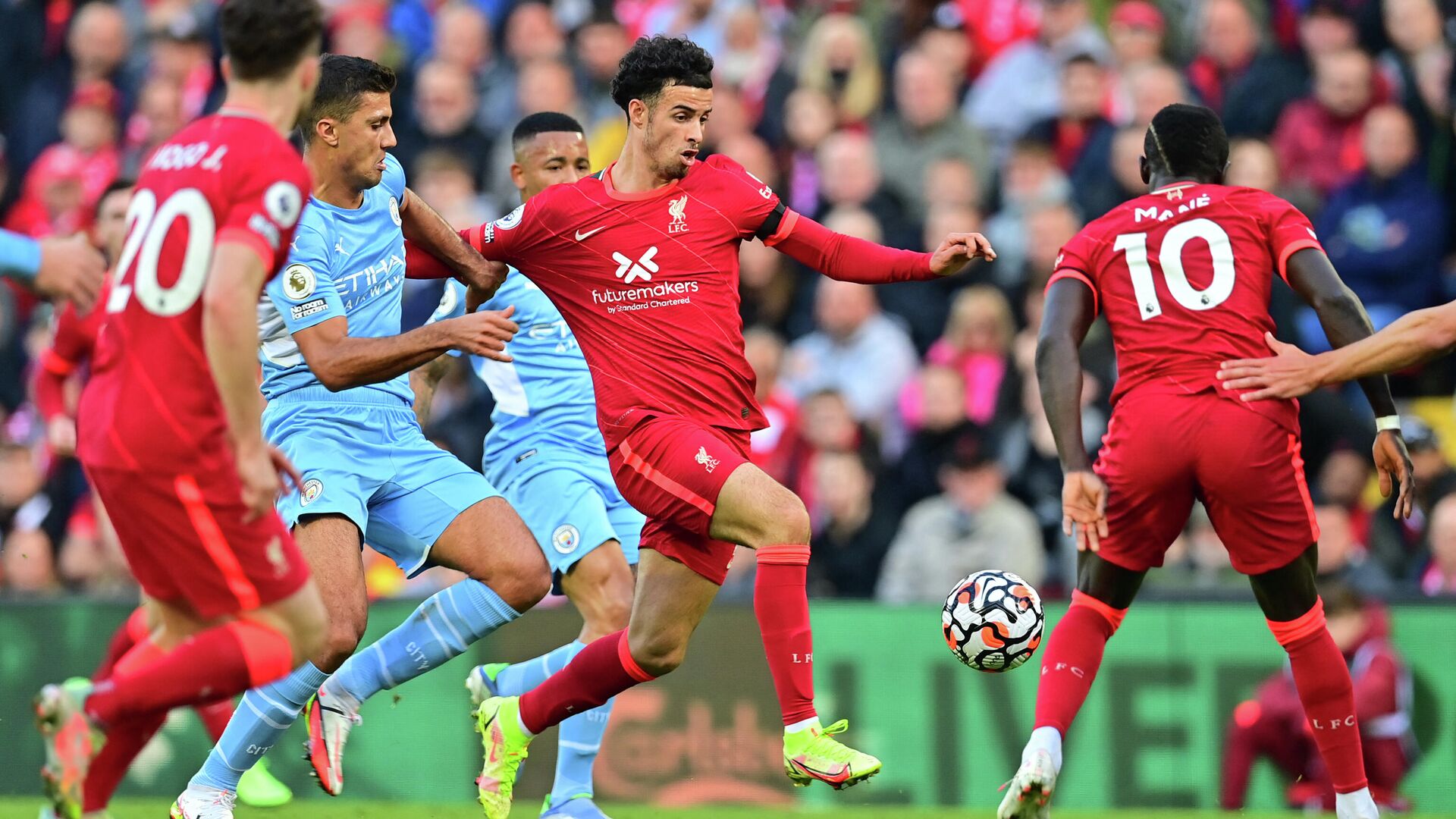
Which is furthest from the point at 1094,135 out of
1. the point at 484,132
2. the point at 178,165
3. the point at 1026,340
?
the point at 178,165

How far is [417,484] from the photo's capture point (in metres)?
7.48

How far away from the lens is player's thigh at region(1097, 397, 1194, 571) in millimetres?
6762

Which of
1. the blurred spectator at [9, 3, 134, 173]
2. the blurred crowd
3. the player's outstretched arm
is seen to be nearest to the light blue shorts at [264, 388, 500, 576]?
the player's outstretched arm

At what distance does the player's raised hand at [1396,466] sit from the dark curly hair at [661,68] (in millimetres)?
2878

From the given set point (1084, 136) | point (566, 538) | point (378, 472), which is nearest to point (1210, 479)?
point (566, 538)

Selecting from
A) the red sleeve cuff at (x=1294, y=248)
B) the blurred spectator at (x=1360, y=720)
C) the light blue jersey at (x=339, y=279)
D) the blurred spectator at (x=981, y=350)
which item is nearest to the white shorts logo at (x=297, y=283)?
the light blue jersey at (x=339, y=279)

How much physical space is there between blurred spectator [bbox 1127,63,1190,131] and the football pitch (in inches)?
177

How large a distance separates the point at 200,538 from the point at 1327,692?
4.12 m

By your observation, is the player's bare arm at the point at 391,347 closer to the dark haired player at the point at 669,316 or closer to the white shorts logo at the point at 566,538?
the dark haired player at the point at 669,316

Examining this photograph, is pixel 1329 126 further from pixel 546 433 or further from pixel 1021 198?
pixel 546 433

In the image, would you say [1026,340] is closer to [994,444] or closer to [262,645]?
[994,444]

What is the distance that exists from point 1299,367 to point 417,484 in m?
3.47

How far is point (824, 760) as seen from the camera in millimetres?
6395

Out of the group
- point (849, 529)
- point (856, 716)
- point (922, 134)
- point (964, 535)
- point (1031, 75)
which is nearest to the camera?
point (856, 716)
